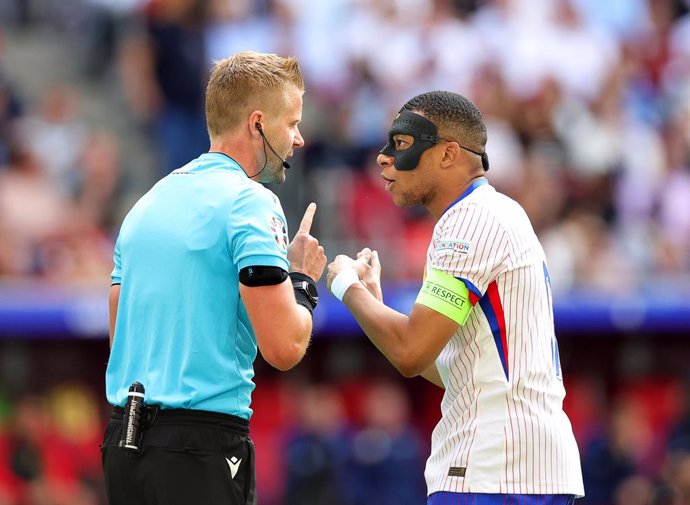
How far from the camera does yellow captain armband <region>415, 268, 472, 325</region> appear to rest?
189 inches

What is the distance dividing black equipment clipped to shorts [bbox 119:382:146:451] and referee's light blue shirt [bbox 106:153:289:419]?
0.15ft

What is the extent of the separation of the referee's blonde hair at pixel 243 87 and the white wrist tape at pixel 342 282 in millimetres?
764

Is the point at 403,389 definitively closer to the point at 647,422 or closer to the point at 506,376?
the point at 647,422

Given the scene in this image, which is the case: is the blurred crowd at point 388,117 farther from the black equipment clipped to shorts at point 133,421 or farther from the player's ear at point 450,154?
the black equipment clipped to shorts at point 133,421

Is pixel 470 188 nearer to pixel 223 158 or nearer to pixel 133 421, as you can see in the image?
pixel 223 158

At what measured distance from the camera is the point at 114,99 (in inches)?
556

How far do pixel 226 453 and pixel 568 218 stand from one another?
840 centimetres

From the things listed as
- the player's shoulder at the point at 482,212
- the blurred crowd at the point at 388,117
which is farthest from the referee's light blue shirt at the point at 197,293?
the blurred crowd at the point at 388,117

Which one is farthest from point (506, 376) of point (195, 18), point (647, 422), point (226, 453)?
point (195, 18)

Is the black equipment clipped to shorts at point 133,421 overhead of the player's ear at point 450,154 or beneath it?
beneath

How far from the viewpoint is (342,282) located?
16.8ft

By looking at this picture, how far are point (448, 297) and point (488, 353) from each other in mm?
257

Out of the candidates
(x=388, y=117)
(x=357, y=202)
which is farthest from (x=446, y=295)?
(x=388, y=117)

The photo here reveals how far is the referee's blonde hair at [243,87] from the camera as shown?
15.3 feet
